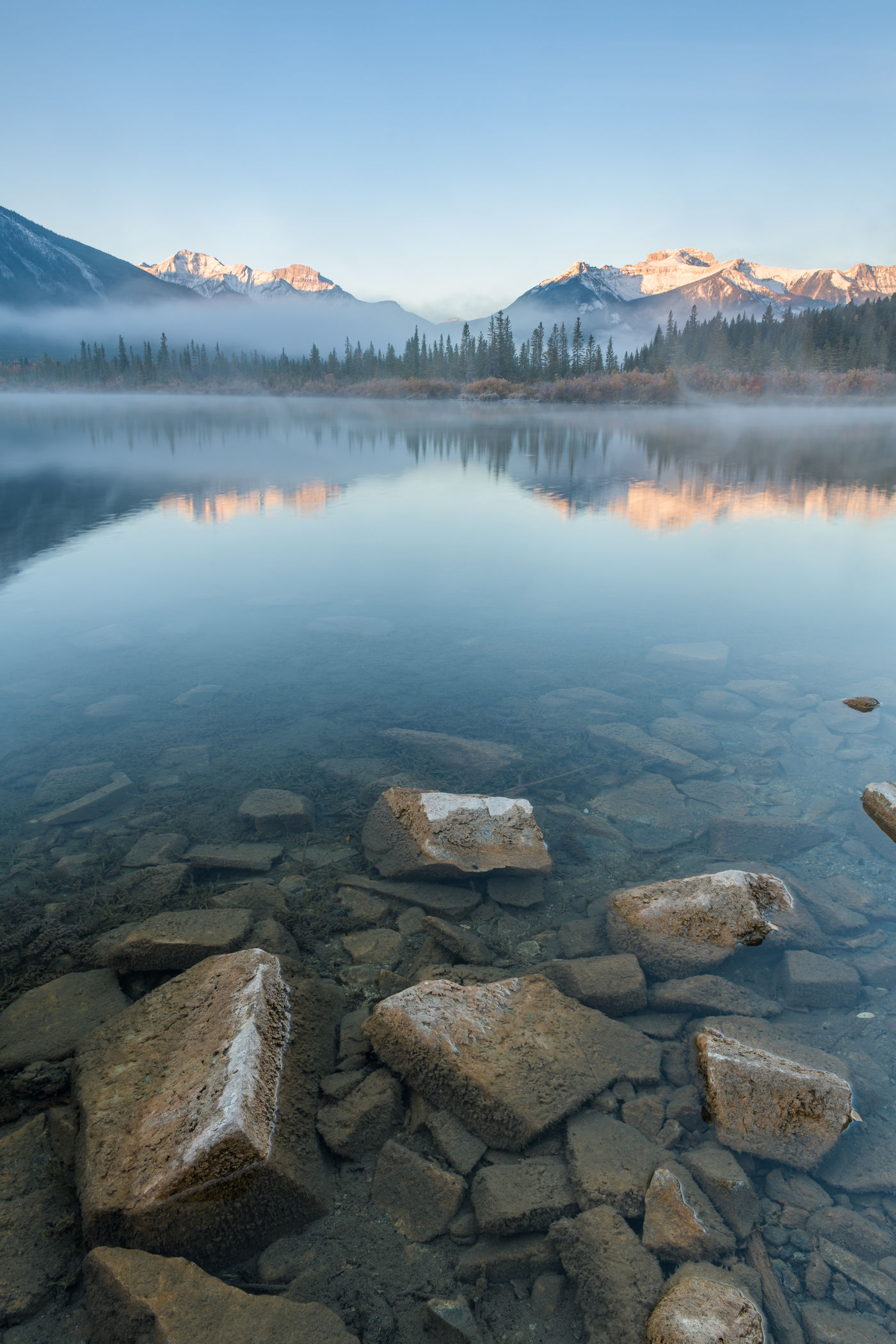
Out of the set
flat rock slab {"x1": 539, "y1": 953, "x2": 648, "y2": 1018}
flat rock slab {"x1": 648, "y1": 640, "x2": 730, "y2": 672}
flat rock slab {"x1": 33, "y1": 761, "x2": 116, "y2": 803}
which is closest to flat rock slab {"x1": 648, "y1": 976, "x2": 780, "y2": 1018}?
flat rock slab {"x1": 539, "y1": 953, "x2": 648, "y2": 1018}

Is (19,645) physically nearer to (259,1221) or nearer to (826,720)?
(259,1221)

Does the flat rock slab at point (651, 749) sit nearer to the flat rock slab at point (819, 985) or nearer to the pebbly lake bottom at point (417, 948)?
the pebbly lake bottom at point (417, 948)

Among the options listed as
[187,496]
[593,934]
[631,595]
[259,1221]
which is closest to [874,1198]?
[593,934]

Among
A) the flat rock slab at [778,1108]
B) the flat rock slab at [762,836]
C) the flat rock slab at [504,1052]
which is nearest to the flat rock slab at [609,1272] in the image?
the flat rock slab at [504,1052]

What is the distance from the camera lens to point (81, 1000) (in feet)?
15.7

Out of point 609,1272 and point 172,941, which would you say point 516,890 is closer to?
point 172,941

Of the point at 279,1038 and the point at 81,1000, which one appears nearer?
the point at 279,1038

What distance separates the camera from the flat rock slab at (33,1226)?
320 centimetres

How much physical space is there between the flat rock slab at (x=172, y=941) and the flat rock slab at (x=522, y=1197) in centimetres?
237

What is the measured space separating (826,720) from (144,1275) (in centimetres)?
952

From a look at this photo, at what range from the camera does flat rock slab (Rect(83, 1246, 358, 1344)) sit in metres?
2.92

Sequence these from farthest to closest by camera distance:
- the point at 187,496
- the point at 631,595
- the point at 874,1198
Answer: the point at 187,496 → the point at 631,595 → the point at 874,1198

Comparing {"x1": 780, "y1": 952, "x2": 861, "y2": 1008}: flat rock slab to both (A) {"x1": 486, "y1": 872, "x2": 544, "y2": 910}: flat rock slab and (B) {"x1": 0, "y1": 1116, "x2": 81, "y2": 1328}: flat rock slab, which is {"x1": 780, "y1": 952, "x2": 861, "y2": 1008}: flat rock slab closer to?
(A) {"x1": 486, "y1": 872, "x2": 544, "y2": 910}: flat rock slab

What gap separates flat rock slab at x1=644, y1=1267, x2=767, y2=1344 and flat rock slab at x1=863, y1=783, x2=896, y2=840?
515 cm
